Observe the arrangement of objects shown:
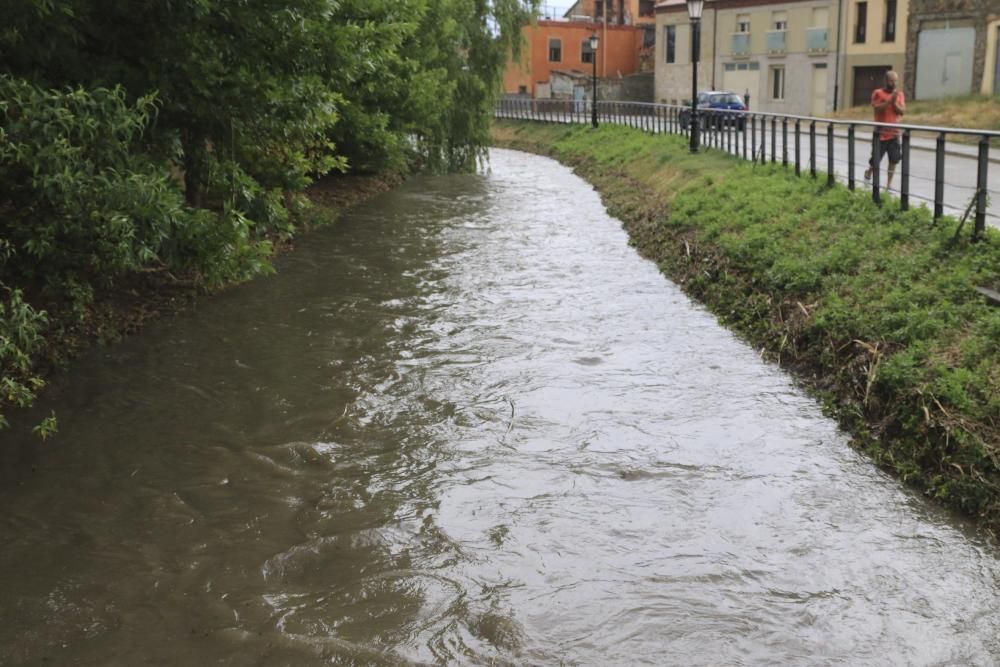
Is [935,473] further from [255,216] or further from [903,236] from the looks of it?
[255,216]

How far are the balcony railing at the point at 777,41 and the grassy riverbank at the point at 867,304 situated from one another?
114 ft

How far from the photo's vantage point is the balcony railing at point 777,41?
5028 cm

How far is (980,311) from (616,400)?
127 inches

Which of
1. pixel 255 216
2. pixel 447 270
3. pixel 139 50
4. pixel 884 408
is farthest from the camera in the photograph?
pixel 447 270

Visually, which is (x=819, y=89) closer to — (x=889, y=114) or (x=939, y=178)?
(x=889, y=114)

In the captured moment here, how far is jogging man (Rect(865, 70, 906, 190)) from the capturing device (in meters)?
14.0

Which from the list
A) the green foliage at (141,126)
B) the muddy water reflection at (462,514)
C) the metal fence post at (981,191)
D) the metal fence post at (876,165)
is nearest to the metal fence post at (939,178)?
the metal fence post at (981,191)

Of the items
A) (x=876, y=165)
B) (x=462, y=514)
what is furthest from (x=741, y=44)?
(x=462, y=514)

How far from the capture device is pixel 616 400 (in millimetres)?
9766

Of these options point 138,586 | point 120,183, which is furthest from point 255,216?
point 138,586

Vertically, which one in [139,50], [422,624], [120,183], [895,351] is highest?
[139,50]

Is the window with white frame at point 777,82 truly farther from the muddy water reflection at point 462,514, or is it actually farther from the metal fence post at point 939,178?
the muddy water reflection at point 462,514

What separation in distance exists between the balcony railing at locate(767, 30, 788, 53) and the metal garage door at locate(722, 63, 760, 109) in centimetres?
122

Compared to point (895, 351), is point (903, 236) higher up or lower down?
higher up
